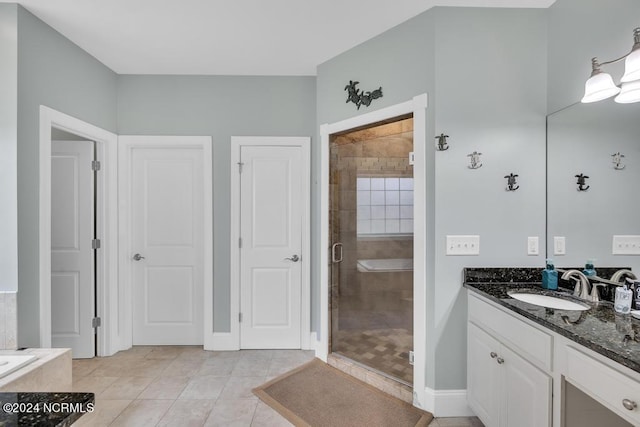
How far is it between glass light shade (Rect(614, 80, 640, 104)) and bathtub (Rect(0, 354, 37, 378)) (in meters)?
3.30

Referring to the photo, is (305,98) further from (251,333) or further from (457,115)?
(251,333)

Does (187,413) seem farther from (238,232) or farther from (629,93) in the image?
(629,93)

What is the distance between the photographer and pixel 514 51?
6.53ft

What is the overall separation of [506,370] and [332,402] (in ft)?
3.80

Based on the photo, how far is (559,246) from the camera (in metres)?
1.93

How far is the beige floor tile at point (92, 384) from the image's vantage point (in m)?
2.27

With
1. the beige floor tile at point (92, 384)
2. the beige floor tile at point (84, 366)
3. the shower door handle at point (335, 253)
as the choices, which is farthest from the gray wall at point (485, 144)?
the beige floor tile at point (84, 366)

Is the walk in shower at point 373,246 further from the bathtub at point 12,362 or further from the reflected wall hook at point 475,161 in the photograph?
the bathtub at point 12,362

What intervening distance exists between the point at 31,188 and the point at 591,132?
3426 millimetres

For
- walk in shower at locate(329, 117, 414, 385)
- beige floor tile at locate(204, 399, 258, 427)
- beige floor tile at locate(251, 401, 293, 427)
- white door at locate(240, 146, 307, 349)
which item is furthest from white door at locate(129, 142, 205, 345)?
walk in shower at locate(329, 117, 414, 385)

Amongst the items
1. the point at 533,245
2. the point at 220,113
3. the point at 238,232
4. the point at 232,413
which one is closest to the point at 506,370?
the point at 533,245

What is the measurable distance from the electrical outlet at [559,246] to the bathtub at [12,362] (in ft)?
10.3

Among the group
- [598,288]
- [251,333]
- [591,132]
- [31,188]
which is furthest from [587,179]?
[31,188]

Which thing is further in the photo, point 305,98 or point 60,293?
point 305,98
